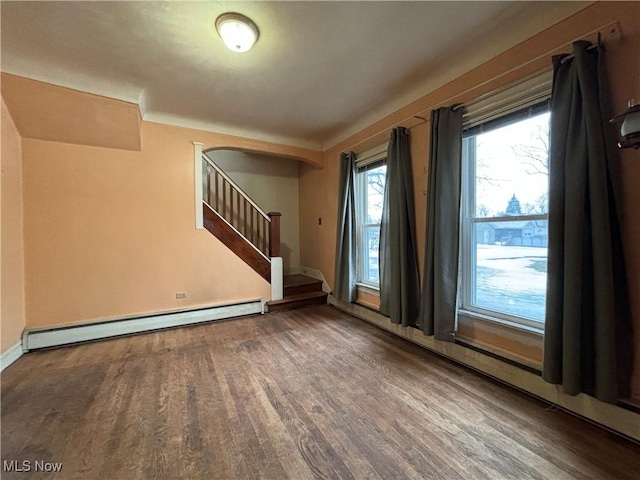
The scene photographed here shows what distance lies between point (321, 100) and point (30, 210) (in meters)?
3.30

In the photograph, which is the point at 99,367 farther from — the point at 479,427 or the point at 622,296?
the point at 622,296

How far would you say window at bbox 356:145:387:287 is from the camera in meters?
3.43

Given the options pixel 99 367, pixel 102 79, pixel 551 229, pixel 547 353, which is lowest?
pixel 99 367

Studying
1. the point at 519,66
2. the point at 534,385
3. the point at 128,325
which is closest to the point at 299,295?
the point at 128,325

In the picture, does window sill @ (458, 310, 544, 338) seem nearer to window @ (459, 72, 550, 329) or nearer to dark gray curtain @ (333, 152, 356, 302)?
window @ (459, 72, 550, 329)

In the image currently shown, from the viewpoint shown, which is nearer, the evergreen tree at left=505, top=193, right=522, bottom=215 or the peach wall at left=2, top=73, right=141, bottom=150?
the evergreen tree at left=505, top=193, right=522, bottom=215

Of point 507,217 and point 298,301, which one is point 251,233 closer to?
point 298,301

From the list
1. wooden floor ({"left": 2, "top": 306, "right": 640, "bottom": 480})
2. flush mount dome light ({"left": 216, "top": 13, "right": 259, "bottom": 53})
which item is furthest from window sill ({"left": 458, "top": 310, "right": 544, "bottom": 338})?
flush mount dome light ({"left": 216, "top": 13, "right": 259, "bottom": 53})

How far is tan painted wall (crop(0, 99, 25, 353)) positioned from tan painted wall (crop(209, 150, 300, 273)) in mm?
2637

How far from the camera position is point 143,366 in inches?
92.4

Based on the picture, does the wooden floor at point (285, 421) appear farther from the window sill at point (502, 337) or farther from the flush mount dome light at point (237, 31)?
the flush mount dome light at point (237, 31)

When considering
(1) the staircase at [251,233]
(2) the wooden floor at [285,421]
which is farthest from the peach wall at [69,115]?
(2) the wooden floor at [285,421]

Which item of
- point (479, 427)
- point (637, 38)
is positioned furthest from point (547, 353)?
point (637, 38)

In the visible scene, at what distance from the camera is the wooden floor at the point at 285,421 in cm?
131
